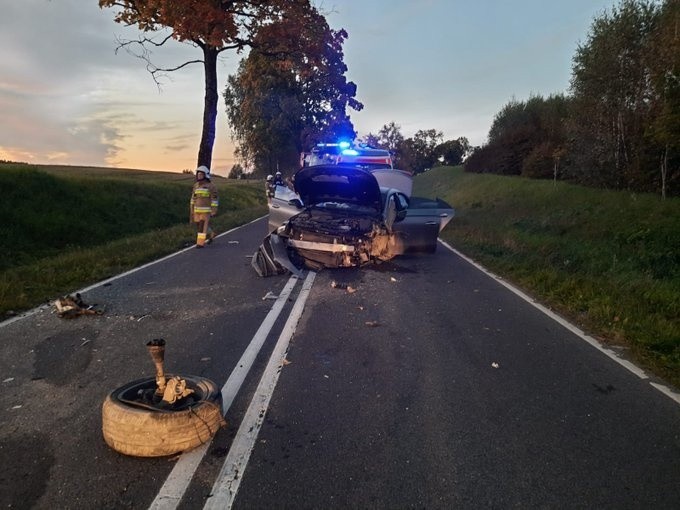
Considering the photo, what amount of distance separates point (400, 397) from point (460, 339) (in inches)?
69.0

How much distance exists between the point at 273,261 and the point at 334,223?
139 centimetres

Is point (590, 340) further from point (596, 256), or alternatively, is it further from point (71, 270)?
point (71, 270)

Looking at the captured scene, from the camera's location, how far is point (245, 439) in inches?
129

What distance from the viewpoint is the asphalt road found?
9.14 ft

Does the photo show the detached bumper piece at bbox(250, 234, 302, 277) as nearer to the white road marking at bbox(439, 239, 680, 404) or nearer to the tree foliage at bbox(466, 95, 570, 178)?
the white road marking at bbox(439, 239, 680, 404)

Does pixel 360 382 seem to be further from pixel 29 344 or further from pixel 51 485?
pixel 29 344

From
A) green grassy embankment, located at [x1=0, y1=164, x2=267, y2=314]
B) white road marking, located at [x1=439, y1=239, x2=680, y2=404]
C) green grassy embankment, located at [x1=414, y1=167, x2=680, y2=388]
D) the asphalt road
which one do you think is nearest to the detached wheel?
the asphalt road

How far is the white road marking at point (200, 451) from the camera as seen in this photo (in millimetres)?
2674

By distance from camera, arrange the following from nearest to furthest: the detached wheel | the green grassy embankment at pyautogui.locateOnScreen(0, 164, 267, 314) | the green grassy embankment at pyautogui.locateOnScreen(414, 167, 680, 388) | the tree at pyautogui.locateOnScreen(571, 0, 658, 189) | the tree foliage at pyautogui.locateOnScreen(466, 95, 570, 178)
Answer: the detached wheel → the green grassy embankment at pyautogui.locateOnScreen(414, 167, 680, 388) → the green grassy embankment at pyautogui.locateOnScreen(0, 164, 267, 314) → the tree at pyautogui.locateOnScreen(571, 0, 658, 189) → the tree foliage at pyautogui.locateOnScreen(466, 95, 570, 178)

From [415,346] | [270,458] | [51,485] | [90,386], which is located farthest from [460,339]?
[51,485]

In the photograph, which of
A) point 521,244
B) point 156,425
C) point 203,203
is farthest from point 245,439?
point 521,244

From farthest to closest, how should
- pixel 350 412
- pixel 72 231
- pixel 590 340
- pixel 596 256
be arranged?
1. pixel 72 231
2. pixel 596 256
3. pixel 590 340
4. pixel 350 412

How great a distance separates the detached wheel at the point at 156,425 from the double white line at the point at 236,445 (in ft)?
0.37

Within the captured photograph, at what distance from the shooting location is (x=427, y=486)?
9.30ft
